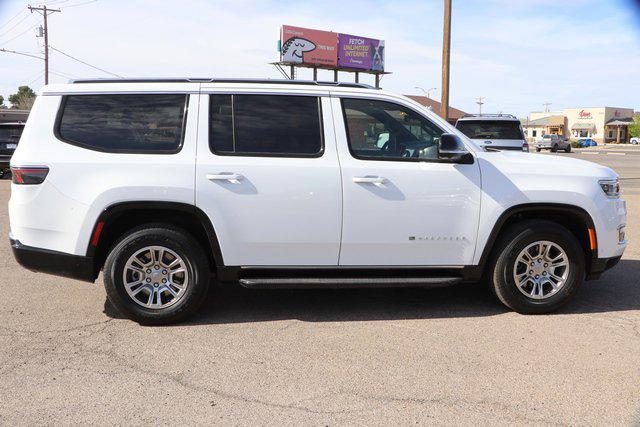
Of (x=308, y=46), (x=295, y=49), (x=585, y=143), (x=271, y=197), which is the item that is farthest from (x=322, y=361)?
(x=585, y=143)

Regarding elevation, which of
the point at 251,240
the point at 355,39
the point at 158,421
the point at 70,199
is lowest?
the point at 158,421

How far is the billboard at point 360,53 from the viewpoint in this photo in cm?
4875

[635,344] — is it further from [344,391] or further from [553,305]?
[344,391]

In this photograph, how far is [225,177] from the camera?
452 cm

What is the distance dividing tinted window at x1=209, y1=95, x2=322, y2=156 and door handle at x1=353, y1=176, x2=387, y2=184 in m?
A: 0.40

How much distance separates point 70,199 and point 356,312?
259 cm

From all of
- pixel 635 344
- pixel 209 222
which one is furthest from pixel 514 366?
pixel 209 222

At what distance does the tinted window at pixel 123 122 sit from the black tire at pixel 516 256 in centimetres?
290

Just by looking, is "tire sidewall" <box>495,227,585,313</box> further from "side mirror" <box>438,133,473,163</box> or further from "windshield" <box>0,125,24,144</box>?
"windshield" <box>0,125,24,144</box>

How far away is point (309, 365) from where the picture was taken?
3.94 m

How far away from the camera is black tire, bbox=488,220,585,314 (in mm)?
4863

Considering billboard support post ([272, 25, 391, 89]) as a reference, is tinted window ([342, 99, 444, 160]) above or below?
below

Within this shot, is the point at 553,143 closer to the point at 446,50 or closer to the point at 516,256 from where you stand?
the point at 446,50

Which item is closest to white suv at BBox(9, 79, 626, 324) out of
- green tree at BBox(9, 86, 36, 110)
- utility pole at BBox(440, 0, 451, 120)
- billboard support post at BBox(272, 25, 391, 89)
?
utility pole at BBox(440, 0, 451, 120)
